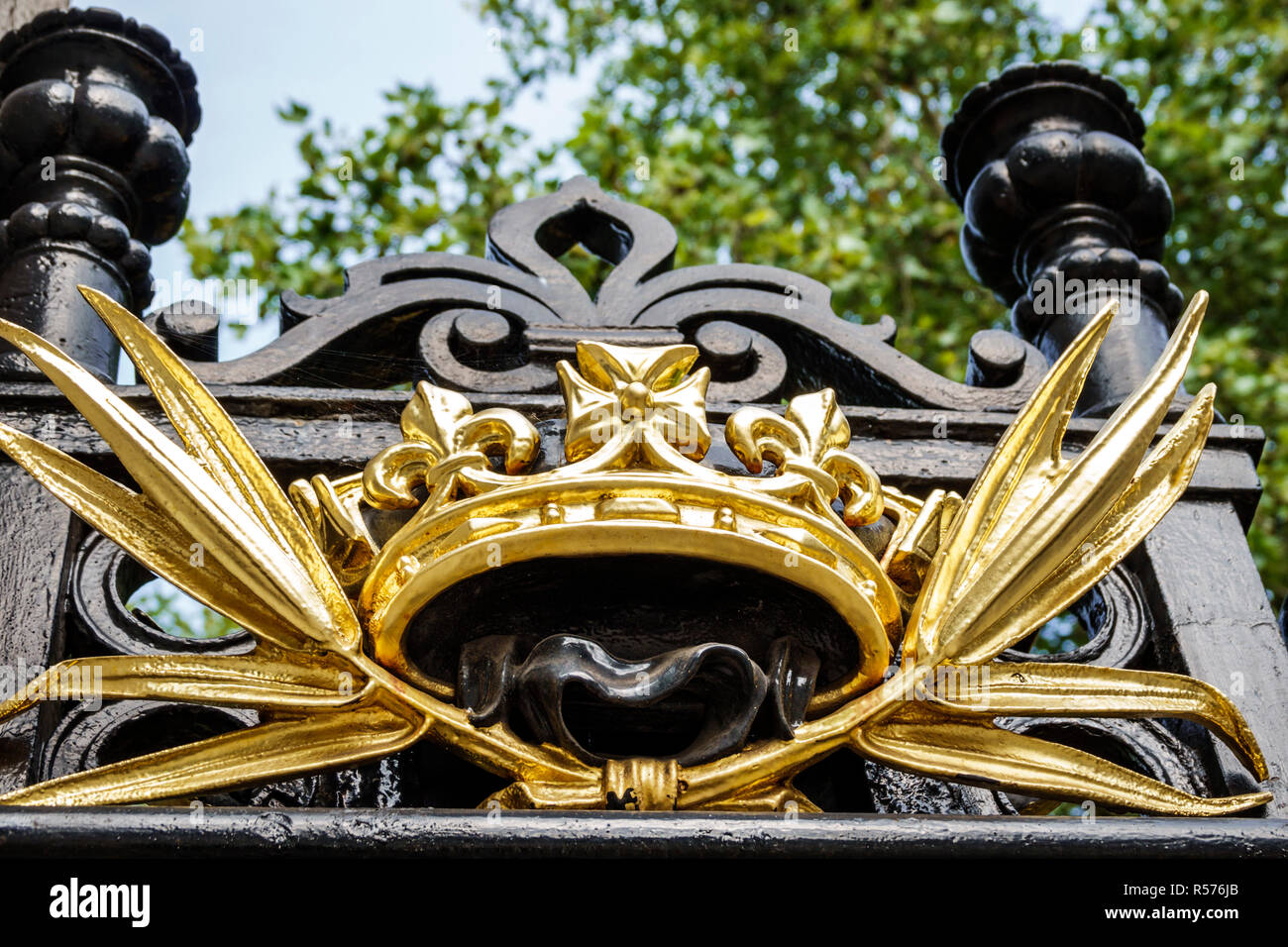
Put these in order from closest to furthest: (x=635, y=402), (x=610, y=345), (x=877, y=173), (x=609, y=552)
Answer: (x=609, y=552), (x=635, y=402), (x=610, y=345), (x=877, y=173)

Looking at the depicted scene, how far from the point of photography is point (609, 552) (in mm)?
1613

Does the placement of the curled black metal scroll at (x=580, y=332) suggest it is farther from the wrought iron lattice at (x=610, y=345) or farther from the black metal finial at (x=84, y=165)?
the black metal finial at (x=84, y=165)

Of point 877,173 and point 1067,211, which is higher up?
point 877,173

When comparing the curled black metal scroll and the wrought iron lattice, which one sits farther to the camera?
the curled black metal scroll

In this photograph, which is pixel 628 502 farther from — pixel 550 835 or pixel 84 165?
pixel 84 165

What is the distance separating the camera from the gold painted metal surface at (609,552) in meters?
1.63

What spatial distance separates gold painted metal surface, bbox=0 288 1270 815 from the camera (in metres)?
1.63

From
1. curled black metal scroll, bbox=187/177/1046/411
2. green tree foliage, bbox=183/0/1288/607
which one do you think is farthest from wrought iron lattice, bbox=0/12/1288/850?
green tree foliage, bbox=183/0/1288/607

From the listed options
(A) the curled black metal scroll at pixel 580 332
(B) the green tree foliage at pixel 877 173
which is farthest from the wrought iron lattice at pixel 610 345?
(B) the green tree foliage at pixel 877 173

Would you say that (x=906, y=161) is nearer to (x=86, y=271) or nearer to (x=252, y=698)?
A: (x=86, y=271)

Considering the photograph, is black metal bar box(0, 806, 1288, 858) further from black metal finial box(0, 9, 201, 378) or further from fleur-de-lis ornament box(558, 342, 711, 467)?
black metal finial box(0, 9, 201, 378)

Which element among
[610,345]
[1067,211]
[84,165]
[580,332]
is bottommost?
[610,345]

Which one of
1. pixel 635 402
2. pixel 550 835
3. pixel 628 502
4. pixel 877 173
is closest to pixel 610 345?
pixel 635 402
